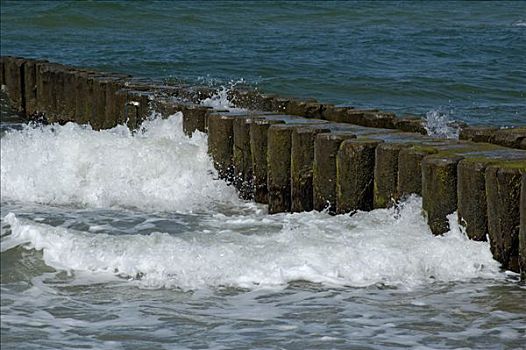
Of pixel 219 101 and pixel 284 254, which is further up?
pixel 219 101

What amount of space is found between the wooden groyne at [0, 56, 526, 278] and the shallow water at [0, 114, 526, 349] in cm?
14

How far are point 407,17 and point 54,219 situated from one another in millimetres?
20634

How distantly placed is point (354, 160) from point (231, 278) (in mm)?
1621

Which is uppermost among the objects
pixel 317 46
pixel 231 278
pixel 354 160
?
pixel 354 160

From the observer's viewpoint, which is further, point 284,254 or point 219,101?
point 219,101

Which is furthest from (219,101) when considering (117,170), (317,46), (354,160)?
(317,46)

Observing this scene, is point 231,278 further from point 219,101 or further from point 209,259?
point 219,101

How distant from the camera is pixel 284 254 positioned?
7.66m

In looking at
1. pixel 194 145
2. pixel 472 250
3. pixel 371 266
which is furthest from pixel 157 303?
pixel 194 145

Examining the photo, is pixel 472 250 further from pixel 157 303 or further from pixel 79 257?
pixel 79 257

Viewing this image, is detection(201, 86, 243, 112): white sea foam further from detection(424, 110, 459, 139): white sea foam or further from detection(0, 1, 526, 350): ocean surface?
detection(424, 110, 459, 139): white sea foam

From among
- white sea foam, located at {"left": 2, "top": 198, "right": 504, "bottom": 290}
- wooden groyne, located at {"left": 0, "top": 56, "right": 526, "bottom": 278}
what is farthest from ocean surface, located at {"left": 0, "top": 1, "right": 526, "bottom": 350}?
wooden groyne, located at {"left": 0, "top": 56, "right": 526, "bottom": 278}

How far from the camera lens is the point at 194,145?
1039cm

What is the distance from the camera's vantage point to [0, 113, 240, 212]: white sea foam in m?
9.98
